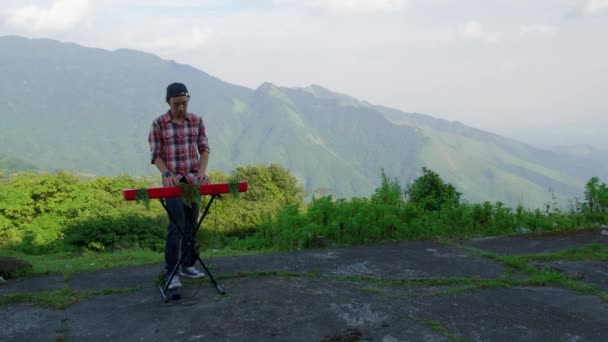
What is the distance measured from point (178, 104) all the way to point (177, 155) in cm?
47

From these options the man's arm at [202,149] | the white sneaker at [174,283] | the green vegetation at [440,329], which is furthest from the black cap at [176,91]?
the green vegetation at [440,329]

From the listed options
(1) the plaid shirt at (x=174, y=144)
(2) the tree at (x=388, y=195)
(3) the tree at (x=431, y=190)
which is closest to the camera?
(1) the plaid shirt at (x=174, y=144)

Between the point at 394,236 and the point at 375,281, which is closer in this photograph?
the point at 375,281

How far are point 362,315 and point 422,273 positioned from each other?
146 cm

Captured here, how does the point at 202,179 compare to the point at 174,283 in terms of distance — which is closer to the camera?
the point at 174,283

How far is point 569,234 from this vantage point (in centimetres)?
677

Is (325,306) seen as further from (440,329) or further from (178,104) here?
(178,104)

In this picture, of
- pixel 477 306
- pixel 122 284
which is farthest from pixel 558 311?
pixel 122 284

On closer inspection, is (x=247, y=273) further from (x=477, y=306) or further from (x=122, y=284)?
(x=477, y=306)

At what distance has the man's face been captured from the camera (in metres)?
4.57

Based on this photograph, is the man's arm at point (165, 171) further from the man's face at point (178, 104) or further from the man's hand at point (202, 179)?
the man's face at point (178, 104)

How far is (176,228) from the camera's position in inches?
184

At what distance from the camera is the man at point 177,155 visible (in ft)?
15.0

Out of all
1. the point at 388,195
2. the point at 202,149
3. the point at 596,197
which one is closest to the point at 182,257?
the point at 202,149
